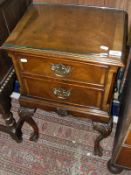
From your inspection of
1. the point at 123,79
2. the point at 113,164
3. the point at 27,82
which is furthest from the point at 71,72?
the point at 113,164

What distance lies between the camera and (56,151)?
1.34 m

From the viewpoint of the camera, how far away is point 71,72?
857 millimetres

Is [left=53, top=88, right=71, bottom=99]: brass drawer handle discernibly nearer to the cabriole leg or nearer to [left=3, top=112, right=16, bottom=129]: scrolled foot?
the cabriole leg

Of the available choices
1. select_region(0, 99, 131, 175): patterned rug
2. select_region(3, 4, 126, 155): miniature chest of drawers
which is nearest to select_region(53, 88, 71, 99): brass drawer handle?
select_region(3, 4, 126, 155): miniature chest of drawers

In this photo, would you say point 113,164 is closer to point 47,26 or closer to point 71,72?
point 71,72

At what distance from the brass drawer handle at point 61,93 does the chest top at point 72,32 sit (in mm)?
224

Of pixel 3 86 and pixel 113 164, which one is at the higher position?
pixel 3 86

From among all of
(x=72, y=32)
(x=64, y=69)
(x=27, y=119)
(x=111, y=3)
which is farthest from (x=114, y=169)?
(x=111, y=3)

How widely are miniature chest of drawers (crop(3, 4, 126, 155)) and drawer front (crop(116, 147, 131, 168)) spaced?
0.13m

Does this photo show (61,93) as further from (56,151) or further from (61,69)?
(56,151)

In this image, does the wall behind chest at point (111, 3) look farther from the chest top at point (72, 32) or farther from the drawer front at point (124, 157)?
the drawer front at point (124, 157)

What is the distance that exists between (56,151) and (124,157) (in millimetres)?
480

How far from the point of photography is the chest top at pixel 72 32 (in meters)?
0.80

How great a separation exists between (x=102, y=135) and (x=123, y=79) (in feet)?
1.21
